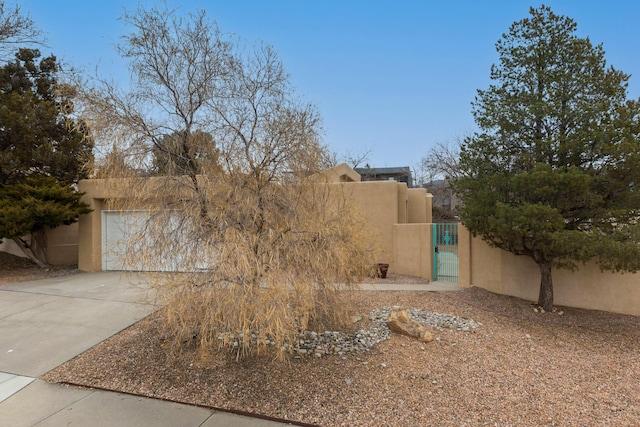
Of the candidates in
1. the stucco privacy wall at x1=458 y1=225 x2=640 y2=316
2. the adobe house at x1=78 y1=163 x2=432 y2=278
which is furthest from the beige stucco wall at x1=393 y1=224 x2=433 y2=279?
the stucco privacy wall at x1=458 y1=225 x2=640 y2=316

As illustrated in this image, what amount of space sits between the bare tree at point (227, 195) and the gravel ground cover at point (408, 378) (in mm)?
468

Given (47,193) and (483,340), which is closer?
(483,340)

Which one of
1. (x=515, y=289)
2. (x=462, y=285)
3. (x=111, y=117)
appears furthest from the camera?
(x=462, y=285)

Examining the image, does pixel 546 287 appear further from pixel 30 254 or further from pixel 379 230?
pixel 30 254

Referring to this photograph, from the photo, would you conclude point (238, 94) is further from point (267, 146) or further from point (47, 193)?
point (47, 193)

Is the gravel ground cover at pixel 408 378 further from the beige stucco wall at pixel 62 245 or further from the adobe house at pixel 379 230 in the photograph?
the beige stucco wall at pixel 62 245

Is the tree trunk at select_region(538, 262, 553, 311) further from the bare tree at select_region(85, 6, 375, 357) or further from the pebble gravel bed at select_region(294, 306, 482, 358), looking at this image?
the bare tree at select_region(85, 6, 375, 357)

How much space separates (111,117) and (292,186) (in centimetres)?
258

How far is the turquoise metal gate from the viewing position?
34.5 ft

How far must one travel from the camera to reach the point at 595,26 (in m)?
7.73

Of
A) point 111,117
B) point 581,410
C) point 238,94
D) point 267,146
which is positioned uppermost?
point 238,94

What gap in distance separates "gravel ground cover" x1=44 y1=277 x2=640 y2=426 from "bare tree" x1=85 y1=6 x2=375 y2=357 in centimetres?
47

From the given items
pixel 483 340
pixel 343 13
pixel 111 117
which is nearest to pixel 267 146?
pixel 111 117

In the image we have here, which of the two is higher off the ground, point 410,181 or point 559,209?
point 410,181
